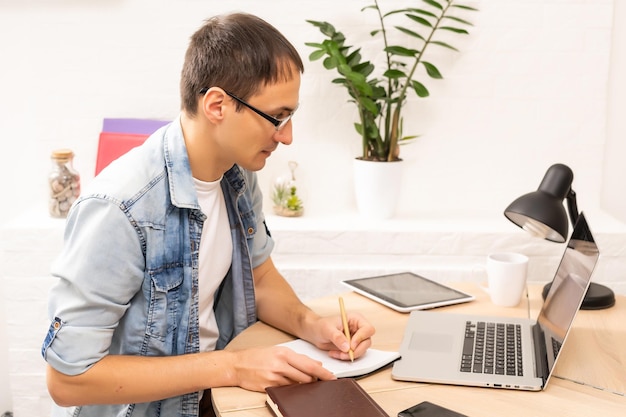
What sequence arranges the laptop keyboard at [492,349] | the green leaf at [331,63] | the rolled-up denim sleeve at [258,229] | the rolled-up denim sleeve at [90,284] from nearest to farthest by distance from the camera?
the rolled-up denim sleeve at [90,284], the laptop keyboard at [492,349], the rolled-up denim sleeve at [258,229], the green leaf at [331,63]

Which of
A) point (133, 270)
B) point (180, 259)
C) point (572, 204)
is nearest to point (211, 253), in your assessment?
point (180, 259)

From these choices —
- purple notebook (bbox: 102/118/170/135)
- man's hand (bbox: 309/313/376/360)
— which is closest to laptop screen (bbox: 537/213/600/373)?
man's hand (bbox: 309/313/376/360)

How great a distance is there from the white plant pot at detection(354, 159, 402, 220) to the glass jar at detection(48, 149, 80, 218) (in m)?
0.98

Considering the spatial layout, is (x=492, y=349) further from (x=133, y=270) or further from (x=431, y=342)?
(x=133, y=270)

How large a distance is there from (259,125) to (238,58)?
0.44ft

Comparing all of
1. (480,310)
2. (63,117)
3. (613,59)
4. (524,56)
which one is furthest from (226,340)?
(613,59)

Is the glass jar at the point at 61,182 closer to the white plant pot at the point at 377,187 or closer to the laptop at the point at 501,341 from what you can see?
the white plant pot at the point at 377,187

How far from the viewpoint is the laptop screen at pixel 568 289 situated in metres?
1.42

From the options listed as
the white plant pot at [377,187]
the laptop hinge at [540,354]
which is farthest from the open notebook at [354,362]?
the white plant pot at [377,187]

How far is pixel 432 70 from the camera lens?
2.71 meters

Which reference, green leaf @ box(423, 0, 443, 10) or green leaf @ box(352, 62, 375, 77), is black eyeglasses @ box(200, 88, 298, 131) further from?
green leaf @ box(423, 0, 443, 10)

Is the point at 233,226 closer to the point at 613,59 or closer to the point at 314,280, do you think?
the point at 314,280

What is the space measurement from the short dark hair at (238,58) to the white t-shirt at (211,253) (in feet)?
0.67

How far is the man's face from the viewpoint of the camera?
4.87ft
